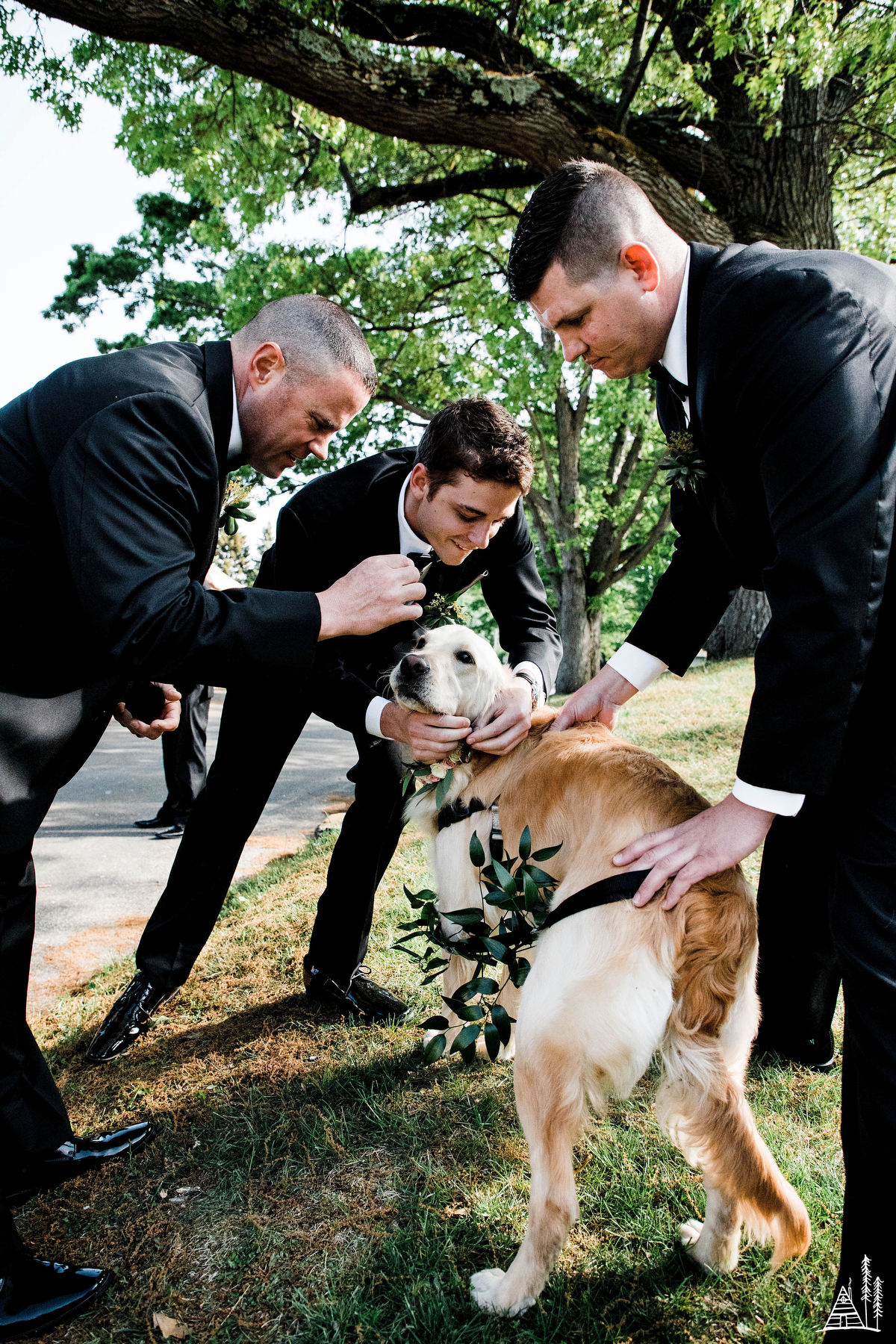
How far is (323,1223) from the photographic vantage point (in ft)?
7.99

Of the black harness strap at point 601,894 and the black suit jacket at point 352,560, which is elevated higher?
the black suit jacket at point 352,560

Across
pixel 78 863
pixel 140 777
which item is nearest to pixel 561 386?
pixel 140 777

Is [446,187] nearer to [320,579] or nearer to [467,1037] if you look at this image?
[320,579]

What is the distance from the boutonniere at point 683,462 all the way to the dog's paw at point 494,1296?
2229 millimetres

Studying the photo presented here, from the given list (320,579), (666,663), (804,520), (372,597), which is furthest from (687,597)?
(320,579)

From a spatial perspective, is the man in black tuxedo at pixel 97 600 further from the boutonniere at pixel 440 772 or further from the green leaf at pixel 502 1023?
Result: the green leaf at pixel 502 1023

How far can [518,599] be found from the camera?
418 cm

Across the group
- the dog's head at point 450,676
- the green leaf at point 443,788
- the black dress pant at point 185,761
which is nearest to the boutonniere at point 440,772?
the green leaf at point 443,788

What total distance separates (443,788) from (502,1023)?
98cm

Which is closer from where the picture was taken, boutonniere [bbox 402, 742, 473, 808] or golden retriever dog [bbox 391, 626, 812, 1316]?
golden retriever dog [bbox 391, 626, 812, 1316]

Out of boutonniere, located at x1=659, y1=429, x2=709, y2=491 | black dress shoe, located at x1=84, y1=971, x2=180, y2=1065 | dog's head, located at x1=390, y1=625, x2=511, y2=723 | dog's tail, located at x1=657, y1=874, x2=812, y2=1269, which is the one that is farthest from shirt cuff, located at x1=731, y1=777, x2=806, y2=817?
black dress shoe, located at x1=84, y1=971, x2=180, y2=1065

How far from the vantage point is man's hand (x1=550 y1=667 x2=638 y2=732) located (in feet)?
9.83

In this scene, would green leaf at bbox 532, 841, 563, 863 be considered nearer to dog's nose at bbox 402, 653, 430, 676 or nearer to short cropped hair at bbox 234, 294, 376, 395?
dog's nose at bbox 402, 653, 430, 676

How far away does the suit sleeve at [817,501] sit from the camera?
150 centimetres
